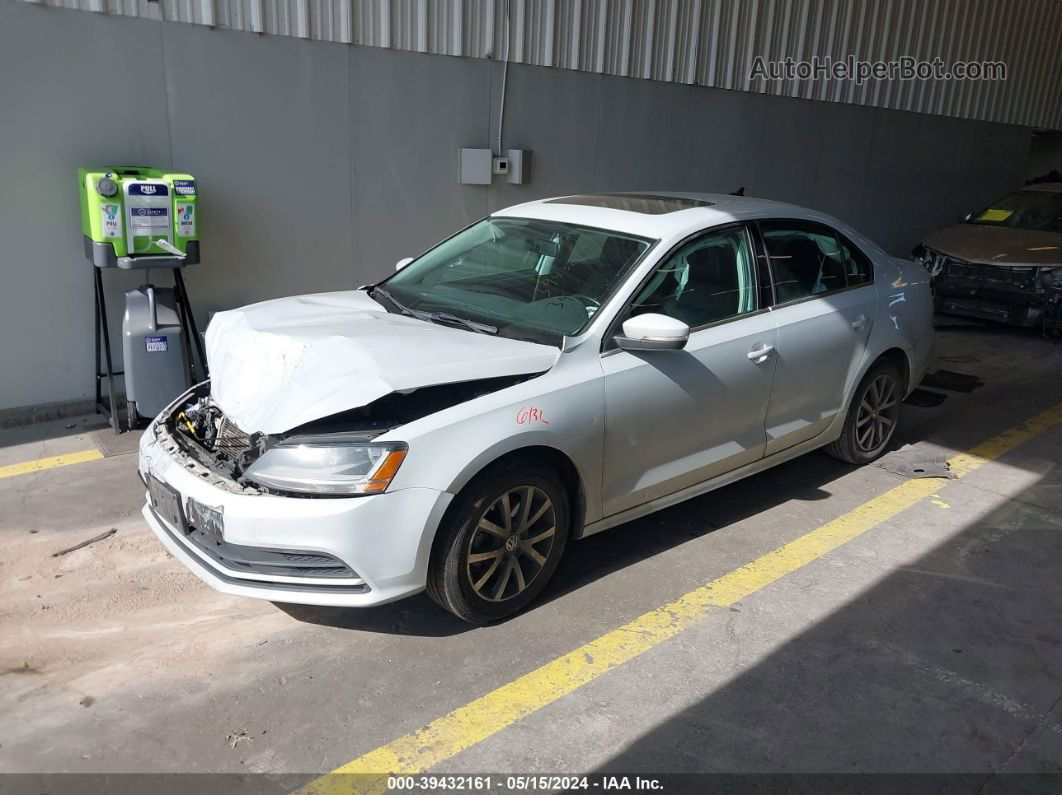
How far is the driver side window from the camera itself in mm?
4016

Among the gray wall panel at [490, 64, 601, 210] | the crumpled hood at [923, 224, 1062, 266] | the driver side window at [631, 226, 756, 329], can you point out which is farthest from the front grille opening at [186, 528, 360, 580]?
the crumpled hood at [923, 224, 1062, 266]

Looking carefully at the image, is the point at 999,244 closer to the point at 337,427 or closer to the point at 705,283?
the point at 705,283

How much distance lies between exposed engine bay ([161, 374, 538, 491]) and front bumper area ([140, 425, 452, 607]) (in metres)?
0.16

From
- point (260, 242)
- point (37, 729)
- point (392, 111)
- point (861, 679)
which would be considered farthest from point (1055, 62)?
point (37, 729)

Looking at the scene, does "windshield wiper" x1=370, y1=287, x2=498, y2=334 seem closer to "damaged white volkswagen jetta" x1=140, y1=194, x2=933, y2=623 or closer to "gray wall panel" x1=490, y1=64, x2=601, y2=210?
"damaged white volkswagen jetta" x1=140, y1=194, x2=933, y2=623

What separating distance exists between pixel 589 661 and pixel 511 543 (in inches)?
21.7

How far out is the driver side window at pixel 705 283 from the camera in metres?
4.02

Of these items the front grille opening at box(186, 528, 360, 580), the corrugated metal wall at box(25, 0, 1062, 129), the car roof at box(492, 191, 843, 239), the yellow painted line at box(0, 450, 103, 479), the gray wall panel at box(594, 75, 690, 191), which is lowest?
the yellow painted line at box(0, 450, 103, 479)

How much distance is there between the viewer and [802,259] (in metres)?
4.80

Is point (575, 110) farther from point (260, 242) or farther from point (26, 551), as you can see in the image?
point (26, 551)

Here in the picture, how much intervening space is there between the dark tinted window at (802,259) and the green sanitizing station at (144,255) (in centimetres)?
367

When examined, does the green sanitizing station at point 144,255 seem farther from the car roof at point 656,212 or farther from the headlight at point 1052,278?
the headlight at point 1052,278

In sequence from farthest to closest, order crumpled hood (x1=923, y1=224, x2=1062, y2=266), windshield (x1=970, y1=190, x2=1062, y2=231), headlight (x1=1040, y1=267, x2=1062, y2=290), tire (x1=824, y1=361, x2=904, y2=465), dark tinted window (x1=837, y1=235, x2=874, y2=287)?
windshield (x1=970, y1=190, x2=1062, y2=231) < crumpled hood (x1=923, y1=224, x2=1062, y2=266) < headlight (x1=1040, y1=267, x2=1062, y2=290) < tire (x1=824, y1=361, x2=904, y2=465) < dark tinted window (x1=837, y1=235, x2=874, y2=287)

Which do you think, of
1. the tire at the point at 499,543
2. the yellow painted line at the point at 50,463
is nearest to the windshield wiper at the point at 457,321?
the tire at the point at 499,543
